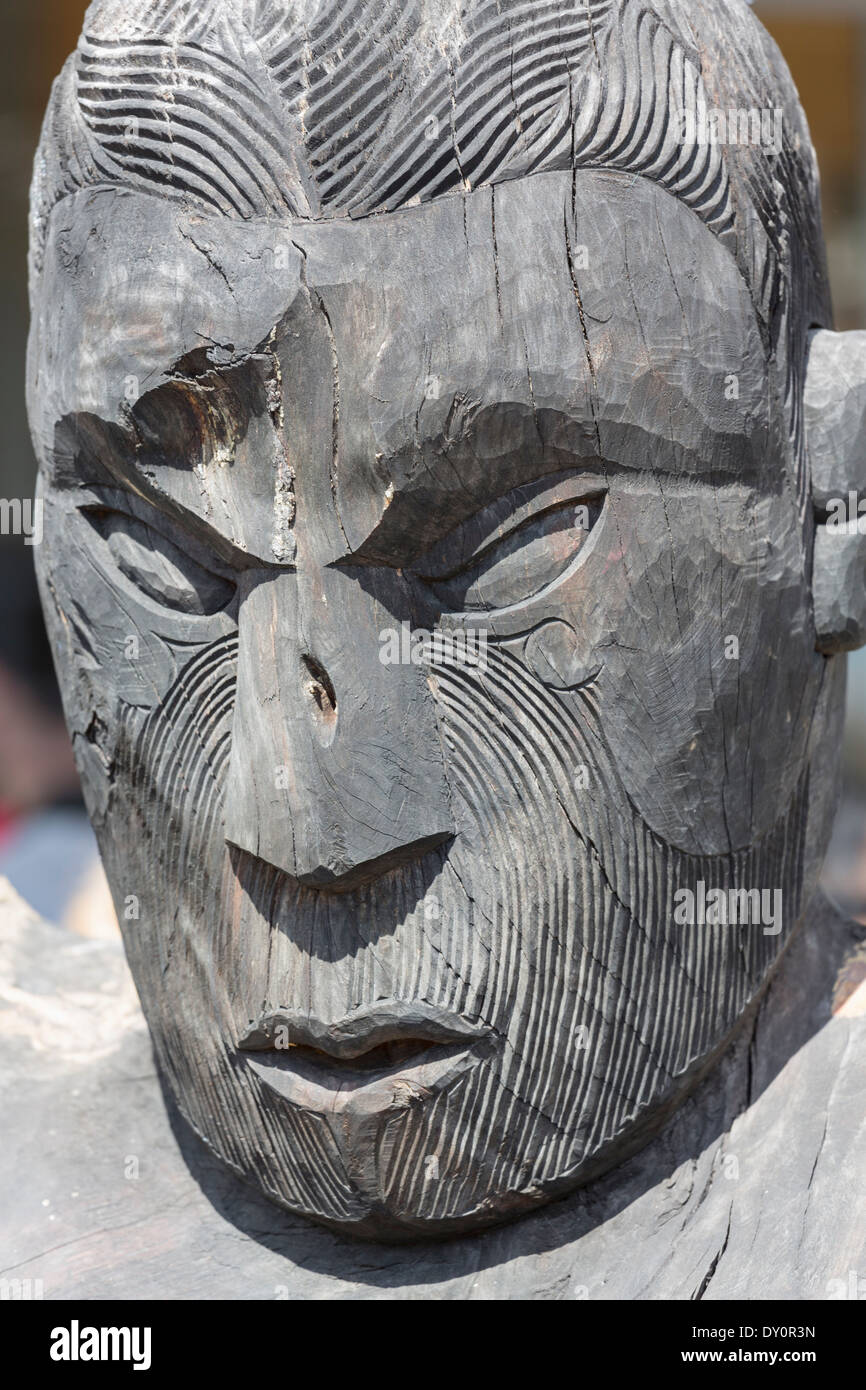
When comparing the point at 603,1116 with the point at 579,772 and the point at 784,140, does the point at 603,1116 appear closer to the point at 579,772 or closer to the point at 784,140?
the point at 579,772

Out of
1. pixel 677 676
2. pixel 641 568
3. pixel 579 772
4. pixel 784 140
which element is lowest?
pixel 579 772

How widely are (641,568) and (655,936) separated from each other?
0.53 m

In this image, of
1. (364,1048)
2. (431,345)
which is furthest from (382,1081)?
(431,345)

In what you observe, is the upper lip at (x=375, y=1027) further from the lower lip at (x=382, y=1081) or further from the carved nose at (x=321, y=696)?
the carved nose at (x=321, y=696)

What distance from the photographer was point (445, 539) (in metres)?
2.04

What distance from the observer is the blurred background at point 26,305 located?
4992 millimetres

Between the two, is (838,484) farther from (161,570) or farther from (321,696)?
→ (161,570)

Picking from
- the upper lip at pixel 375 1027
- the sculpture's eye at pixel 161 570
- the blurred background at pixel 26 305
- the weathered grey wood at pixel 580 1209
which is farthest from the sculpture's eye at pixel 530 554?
the blurred background at pixel 26 305

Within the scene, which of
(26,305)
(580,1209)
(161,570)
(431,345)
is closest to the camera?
(431,345)

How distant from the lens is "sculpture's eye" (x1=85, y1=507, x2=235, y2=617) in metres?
2.16

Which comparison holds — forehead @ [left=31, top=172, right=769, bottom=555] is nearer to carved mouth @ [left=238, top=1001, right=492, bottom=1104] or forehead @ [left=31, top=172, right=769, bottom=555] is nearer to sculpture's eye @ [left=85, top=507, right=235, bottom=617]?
sculpture's eye @ [left=85, top=507, right=235, bottom=617]

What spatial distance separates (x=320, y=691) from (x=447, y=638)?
0.62ft
